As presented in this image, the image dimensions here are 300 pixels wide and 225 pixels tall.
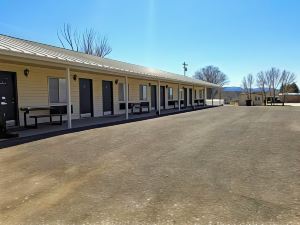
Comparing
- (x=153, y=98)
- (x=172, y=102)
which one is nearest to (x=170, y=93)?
(x=172, y=102)

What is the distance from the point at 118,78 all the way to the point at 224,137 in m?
11.3

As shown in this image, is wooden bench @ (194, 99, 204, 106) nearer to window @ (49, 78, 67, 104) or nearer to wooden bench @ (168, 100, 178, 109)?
wooden bench @ (168, 100, 178, 109)

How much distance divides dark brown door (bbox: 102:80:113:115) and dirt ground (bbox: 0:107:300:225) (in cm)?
1029

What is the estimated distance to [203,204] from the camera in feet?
13.3

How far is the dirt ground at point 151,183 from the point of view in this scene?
3.74 meters

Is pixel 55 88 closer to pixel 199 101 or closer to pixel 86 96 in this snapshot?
pixel 86 96

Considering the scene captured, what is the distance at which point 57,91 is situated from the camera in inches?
582

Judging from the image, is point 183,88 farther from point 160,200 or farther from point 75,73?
point 160,200

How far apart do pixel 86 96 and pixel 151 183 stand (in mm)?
12601

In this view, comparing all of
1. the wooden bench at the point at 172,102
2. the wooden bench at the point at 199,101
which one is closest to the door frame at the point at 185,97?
the wooden bench at the point at 172,102

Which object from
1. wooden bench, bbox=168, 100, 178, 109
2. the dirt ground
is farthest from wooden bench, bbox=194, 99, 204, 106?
the dirt ground

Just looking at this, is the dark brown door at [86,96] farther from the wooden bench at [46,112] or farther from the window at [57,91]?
the wooden bench at [46,112]

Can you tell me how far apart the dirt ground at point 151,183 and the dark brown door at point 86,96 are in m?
8.22

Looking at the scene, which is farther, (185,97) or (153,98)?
(185,97)
